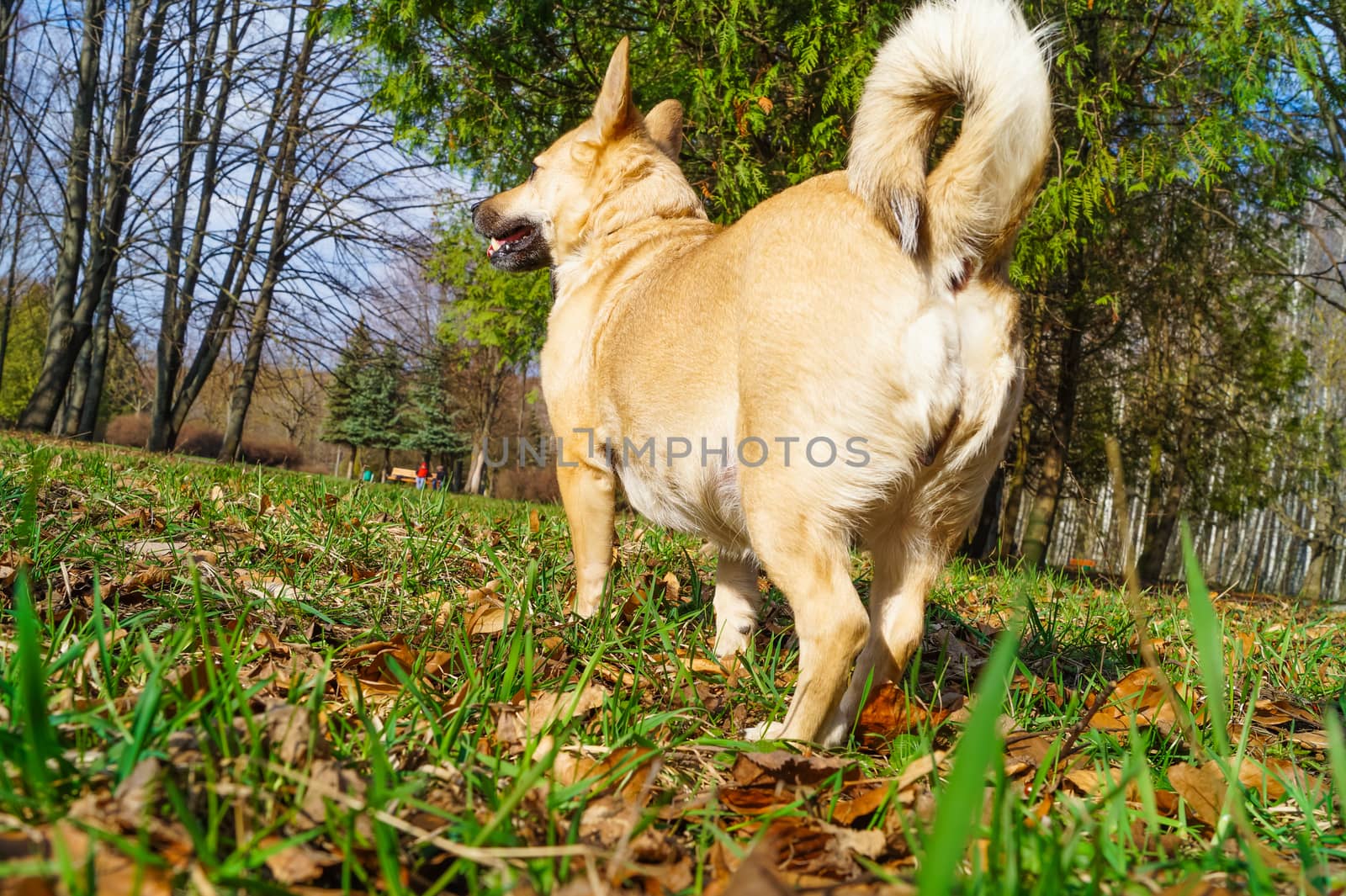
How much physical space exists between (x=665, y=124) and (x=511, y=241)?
3.65 feet

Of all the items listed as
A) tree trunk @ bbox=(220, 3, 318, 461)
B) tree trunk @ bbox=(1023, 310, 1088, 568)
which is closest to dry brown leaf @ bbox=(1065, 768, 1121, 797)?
tree trunk @ bbox=(1023, 310, 1088, 568)

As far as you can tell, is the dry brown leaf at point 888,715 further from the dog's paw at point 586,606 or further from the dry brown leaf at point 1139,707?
the dog's paw at point 586,606

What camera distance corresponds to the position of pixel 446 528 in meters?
4.23

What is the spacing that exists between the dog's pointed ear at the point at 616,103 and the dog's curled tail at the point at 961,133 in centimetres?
188

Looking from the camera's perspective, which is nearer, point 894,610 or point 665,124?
point 894,610

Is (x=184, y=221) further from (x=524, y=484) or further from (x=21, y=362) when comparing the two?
(x=21, y=362)

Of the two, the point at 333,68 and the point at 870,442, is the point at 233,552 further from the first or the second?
the point at 333,68

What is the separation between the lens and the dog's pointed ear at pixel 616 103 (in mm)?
3877

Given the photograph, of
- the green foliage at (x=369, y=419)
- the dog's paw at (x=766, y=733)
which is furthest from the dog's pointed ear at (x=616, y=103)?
the green foliage at (x=369, y=419)

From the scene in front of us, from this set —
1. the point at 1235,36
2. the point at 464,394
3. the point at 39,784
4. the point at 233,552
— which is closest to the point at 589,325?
the point at 233,552

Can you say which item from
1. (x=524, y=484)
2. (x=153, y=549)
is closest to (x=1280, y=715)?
(x=153, y=549)

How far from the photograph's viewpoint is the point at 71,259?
54.0 ft

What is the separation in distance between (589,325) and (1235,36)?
6910mm

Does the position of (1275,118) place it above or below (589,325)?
above
